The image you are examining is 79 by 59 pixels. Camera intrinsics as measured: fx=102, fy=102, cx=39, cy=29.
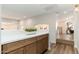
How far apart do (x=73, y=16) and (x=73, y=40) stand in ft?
1.18

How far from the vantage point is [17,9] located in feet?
4.04

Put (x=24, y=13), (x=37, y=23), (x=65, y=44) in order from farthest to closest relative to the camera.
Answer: (x=65, y=44), (x=37, y=23), (x=24, y=13)

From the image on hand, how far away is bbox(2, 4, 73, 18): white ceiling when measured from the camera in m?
1.16

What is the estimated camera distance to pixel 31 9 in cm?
126

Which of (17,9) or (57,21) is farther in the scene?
(57,21)

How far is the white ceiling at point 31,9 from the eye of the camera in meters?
1.16

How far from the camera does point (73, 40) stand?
1485 mm
